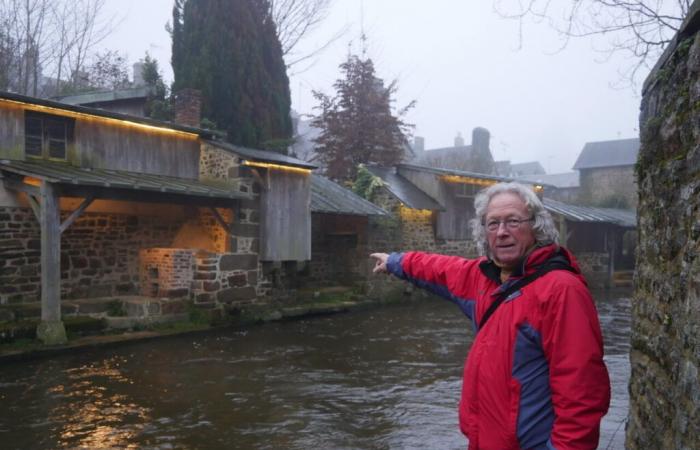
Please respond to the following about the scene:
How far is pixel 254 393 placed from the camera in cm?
716

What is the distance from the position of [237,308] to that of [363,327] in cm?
273

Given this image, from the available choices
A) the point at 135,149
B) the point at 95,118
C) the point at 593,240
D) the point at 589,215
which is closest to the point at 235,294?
the point at 135,149

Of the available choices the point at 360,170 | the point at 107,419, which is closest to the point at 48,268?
the point at 107,419

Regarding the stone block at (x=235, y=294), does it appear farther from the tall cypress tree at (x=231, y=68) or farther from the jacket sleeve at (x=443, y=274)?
the jacket sleeve at (x=443, y=274)

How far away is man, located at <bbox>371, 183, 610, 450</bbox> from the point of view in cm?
199

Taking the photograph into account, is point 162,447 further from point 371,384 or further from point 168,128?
point 168,128

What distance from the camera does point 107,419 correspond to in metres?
6.01

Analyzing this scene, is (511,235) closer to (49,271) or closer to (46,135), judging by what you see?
(49,271)

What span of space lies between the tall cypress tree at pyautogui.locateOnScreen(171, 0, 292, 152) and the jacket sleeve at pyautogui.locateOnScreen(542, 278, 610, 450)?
17.7 m

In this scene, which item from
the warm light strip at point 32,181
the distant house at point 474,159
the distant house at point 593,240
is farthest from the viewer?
the distant house at point 474,159

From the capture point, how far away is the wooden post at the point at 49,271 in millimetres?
9156

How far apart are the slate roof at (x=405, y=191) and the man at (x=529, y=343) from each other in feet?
50.3

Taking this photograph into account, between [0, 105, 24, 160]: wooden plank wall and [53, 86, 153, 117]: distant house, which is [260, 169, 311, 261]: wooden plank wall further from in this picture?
[53, 86, 153, 117]: distant house

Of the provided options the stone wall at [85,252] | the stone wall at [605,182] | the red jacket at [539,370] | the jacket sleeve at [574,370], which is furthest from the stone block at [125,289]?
the stone wall at [605,182]
